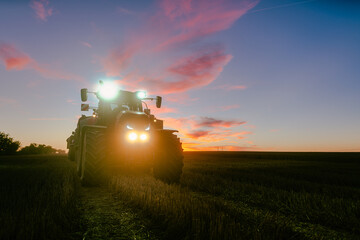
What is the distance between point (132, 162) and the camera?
20.6ft

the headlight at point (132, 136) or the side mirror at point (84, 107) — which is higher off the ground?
the side mirror at point (84, 107)

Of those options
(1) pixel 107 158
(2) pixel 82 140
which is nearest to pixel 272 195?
(1) pixel 107 158

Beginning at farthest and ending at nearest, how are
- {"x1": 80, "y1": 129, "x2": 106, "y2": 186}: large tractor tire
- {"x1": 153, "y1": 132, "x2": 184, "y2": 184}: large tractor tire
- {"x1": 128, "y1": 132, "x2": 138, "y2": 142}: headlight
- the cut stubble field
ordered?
{"x1": 153, "y1": 132, "x2": 184, "y2": 184}: large tractor tire → {"x1": 128, "y1": 132, "x2": 138, "y2": 142}: headlight → {"x1": 80, "y1": 129, "x2": 106, "y2": 186}: large tractor tire → the cut stubble field

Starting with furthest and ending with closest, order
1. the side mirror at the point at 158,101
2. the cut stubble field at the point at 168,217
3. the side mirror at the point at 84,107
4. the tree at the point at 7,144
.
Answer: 1. the tree at the point at 7,144
2. the side mirror at the point at 84,107
3. the side mirror at the point at 158,101
4. the cut stubble field at the point at 168,217

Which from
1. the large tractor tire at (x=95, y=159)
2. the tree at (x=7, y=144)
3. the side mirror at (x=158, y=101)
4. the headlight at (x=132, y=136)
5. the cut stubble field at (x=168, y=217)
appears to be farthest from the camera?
the tree at (x=7, y=144)

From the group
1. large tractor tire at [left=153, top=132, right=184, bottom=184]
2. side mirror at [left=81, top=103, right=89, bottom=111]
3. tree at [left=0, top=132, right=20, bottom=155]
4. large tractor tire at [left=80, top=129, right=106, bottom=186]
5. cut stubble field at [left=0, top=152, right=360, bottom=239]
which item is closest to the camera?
cut stubble field at [left=0, top=152, right=360, bottom=239]

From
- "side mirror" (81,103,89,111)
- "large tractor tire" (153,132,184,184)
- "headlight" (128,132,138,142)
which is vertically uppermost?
"side mirror" (81,103,89,111)

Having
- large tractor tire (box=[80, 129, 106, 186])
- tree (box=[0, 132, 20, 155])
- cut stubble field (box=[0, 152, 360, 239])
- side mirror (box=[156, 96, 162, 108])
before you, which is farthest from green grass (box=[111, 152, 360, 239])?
tree (box=[0, 132, 20, 155])

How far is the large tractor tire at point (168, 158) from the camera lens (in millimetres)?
6891

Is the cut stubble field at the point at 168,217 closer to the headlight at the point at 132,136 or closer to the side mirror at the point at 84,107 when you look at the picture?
the headlight at the point at 132,136

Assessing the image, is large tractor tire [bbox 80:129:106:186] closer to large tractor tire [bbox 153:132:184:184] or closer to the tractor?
the tractor

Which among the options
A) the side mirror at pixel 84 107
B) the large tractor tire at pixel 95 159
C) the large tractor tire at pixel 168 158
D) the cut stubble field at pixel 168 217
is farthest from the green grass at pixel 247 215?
the side mirror at pixel 84 107

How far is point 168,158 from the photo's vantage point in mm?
6887

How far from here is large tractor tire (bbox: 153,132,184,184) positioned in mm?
6891
